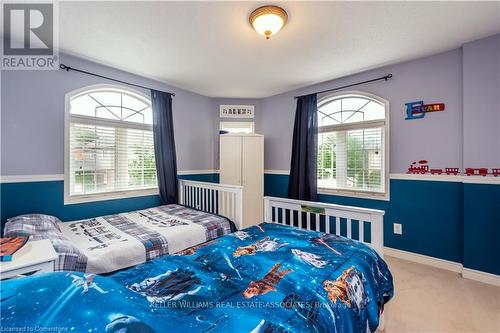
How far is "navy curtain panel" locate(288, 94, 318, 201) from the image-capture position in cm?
343

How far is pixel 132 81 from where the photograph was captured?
303 centimetres

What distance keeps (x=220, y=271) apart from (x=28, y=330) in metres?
0.75

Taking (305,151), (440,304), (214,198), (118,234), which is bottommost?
(440,304)

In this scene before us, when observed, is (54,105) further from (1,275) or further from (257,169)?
(257,169)

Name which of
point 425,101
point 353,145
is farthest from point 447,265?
point 425,101

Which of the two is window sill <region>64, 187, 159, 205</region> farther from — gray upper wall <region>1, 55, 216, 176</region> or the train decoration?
the train decoration

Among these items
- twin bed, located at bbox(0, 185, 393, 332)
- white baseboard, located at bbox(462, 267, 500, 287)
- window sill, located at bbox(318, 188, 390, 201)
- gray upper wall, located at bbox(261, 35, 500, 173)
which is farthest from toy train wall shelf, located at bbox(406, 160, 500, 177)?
twin bed, located at bbox(0, 185, 393, 332)

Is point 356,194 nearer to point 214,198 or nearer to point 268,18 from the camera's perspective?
point 214,198

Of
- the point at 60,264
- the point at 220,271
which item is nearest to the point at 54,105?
the point at 60,264

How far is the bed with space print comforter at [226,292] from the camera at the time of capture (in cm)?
63

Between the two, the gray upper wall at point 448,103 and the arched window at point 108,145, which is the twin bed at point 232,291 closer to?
the gray upper wall at point 448,103

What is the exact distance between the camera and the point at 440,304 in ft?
6.10

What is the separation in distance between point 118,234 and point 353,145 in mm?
→ 3131

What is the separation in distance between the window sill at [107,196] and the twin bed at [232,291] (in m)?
1.96
